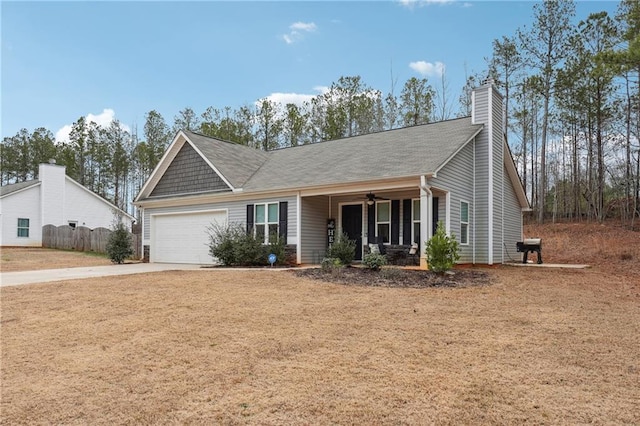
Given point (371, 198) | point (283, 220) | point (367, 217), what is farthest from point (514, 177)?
point (283, 220)

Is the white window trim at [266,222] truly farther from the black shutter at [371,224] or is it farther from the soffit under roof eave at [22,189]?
the soffit under roof eave at [22,189]

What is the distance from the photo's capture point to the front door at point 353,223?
1511 centimetres

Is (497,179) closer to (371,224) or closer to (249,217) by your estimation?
(371,224)

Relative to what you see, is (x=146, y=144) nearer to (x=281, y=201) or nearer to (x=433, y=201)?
(x=281, y=201)

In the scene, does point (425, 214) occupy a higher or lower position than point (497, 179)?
lower

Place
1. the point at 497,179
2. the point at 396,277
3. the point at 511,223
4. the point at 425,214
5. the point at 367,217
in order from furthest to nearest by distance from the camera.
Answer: the point at 511,223 → the point at 497,179 → the point at 367,217 → the point at 425,214 → the point at 396,277

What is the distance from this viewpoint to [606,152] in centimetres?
2503

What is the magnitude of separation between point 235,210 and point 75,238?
15.5 m

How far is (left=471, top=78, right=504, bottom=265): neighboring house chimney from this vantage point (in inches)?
587

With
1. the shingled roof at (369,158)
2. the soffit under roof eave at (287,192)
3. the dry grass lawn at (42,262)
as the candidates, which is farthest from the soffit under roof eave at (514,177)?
the dry grass lawn at (42,262)

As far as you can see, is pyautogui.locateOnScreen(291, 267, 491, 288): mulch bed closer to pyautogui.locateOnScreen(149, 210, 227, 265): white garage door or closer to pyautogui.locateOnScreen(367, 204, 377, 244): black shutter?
pyautogui.locateOnScreen(367, 204, 377, 244): black shutter

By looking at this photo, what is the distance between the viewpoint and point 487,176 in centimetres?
1508

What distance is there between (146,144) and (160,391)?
127ft

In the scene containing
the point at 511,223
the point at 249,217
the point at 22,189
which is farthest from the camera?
the point at 22,189
